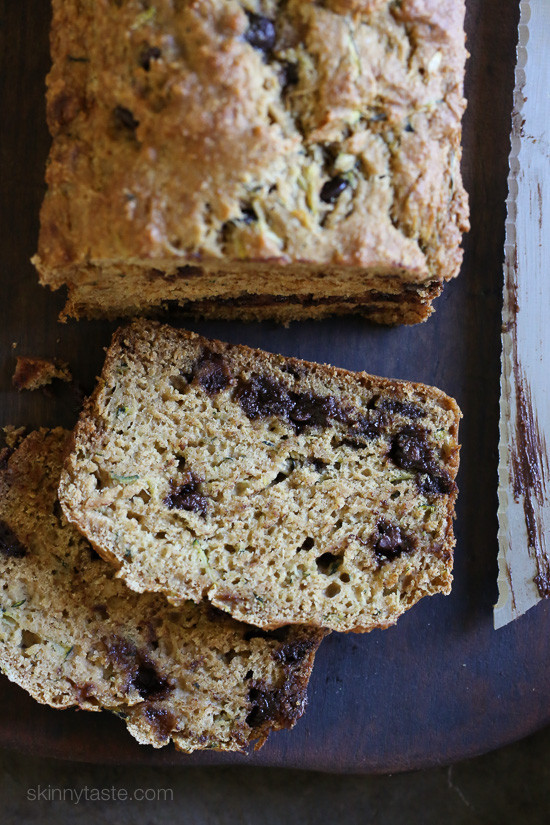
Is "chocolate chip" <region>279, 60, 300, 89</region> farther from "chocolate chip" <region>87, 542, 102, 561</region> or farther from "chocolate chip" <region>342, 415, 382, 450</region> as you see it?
"chocolate chip" <region>87, 542, 102, 561</region>

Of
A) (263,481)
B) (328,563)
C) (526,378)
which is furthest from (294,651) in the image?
(526,378)

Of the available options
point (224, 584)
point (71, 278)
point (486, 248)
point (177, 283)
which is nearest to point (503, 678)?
point (224, 584)

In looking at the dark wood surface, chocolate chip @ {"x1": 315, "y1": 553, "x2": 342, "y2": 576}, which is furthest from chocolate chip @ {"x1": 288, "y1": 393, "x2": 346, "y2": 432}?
chocolate chip @ {"x1": 315, "y1": 553, "x2": 342, "y2": 576}

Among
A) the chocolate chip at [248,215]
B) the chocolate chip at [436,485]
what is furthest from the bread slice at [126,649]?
the chocolate chip at [248,215]

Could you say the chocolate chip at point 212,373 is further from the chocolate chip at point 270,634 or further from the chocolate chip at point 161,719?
the chocolate chip at point 161,719

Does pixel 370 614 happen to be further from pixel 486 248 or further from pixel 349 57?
pixel 349 57

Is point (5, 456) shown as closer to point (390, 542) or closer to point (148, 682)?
point (148, 682)
